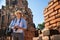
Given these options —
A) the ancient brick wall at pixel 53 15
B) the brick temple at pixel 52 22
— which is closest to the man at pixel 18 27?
the brick temple at pixel 52 22

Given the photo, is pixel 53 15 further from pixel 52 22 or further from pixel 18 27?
pixel 18 27

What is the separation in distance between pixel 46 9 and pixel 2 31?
7.81 feet

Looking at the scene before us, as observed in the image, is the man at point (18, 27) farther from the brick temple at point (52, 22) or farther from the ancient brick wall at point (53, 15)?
the ancient brick wall at point (53, 15)

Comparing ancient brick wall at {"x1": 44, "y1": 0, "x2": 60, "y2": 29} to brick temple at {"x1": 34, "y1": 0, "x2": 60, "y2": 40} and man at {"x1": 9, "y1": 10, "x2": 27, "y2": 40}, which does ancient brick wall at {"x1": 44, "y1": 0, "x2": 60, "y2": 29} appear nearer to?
brick temple at {"x1": 34, "y1": 0, "x2": 60, "y2": 40}

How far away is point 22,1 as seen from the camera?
65.1m

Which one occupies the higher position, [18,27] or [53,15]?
[53,15]

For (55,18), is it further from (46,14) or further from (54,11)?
(46,14)

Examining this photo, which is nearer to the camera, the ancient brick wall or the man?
the man

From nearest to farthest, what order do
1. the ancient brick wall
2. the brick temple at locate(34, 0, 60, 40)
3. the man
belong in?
the brick temple at locate(34, 0, 60, 40)
the man
the ancient brick wall

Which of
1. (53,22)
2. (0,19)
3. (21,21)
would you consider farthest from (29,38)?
(0,19)

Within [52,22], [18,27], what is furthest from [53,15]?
[18,27]

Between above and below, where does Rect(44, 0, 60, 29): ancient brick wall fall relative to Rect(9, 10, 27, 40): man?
above

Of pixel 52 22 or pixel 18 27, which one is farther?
pixel 52 22

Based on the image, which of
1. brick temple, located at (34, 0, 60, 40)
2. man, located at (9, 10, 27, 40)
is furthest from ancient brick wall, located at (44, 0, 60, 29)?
man, located at (9, 10, 27, 40)
